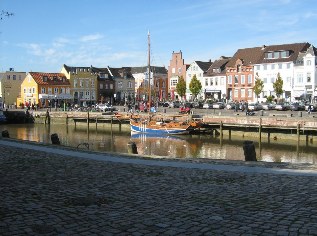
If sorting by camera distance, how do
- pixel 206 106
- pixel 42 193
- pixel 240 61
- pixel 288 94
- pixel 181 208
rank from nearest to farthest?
pixel 181 208
pixel 42 193
pixel 206 106
pixel 288 94
pixel 240 61

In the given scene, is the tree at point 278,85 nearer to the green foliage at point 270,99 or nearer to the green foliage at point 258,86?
the green foliage at point 270,99

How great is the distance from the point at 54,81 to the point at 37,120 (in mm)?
24889

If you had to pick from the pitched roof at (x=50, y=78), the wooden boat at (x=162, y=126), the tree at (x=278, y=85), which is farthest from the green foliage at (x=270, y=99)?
the pitched roof at (x=50, y=78)

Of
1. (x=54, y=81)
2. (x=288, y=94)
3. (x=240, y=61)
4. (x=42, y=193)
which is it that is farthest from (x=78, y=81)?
(x=42, y=193)

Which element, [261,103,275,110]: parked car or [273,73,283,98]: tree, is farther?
[273,73,283,98]: tree

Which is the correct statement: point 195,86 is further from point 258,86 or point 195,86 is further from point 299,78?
point 299,78

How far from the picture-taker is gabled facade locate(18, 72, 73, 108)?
310 ft

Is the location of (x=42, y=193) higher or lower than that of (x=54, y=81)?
lower

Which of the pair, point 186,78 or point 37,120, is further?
point 186,78

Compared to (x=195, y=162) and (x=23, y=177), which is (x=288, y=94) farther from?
(x=23, y=177)

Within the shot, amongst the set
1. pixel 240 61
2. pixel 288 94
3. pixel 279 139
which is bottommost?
pixel 279 139

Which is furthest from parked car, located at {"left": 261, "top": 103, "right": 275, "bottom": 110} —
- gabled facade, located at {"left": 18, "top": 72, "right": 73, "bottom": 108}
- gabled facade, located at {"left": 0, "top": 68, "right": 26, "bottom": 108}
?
gabled facade, located at {"left": 0, "top": 68, "right": 26, "bottom": 108}

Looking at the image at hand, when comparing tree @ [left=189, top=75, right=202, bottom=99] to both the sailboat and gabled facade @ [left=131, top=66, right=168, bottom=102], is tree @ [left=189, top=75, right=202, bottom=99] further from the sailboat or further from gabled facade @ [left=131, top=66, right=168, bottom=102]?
the sailboat

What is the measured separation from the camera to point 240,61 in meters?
87.3
